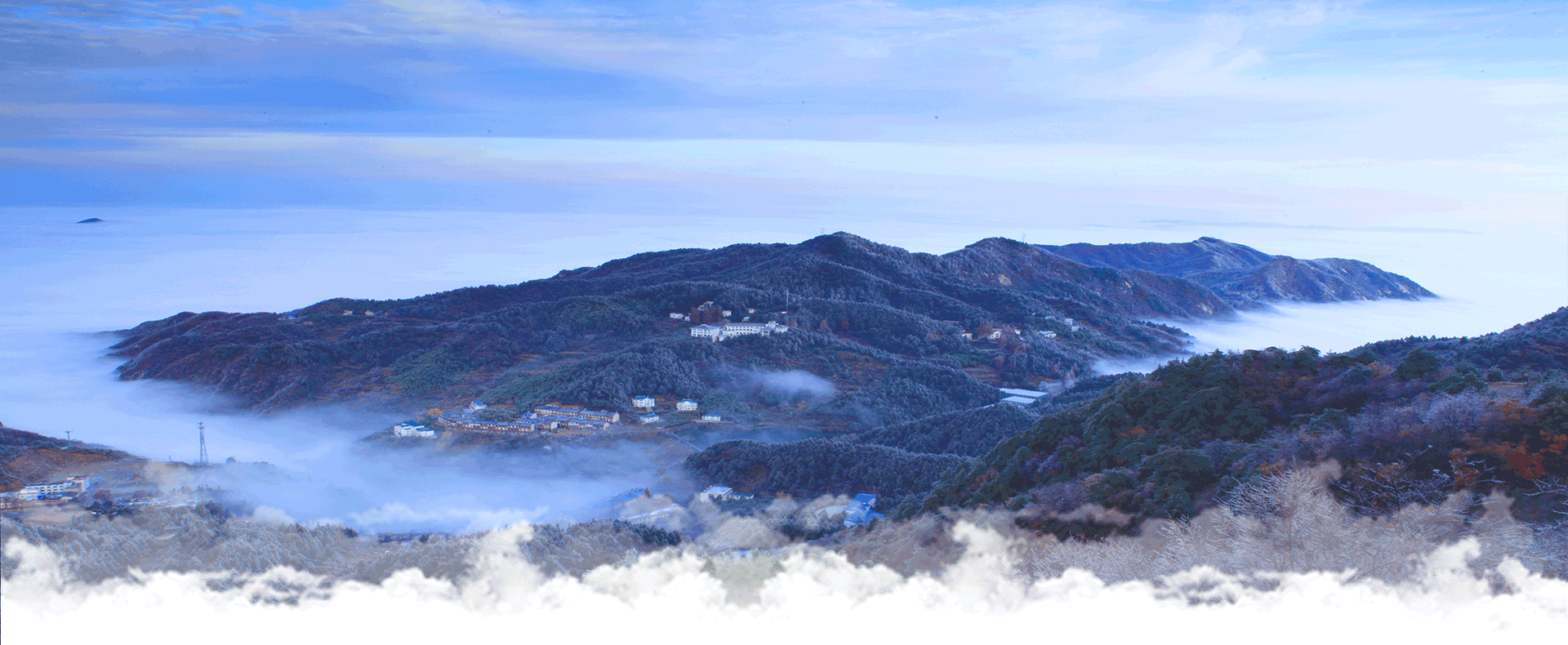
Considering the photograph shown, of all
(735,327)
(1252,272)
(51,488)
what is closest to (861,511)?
(51,488)

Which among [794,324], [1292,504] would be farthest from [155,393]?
[1292,504]

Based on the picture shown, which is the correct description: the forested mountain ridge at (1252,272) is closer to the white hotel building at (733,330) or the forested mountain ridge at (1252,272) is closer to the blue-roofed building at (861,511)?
the white hotel building at (733,330)

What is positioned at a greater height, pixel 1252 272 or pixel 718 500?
pixel 1252 272

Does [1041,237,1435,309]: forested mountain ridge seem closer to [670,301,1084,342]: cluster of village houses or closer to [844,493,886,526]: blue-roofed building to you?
[670,301,1084,342]: cluster of village houses

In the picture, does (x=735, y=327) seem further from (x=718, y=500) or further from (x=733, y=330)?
(x=718, y=500)

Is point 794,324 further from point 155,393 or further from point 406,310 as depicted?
point 155,393

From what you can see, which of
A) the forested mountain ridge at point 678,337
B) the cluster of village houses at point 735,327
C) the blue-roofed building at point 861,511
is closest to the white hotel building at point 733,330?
the cluster of village houses at point 735,327
